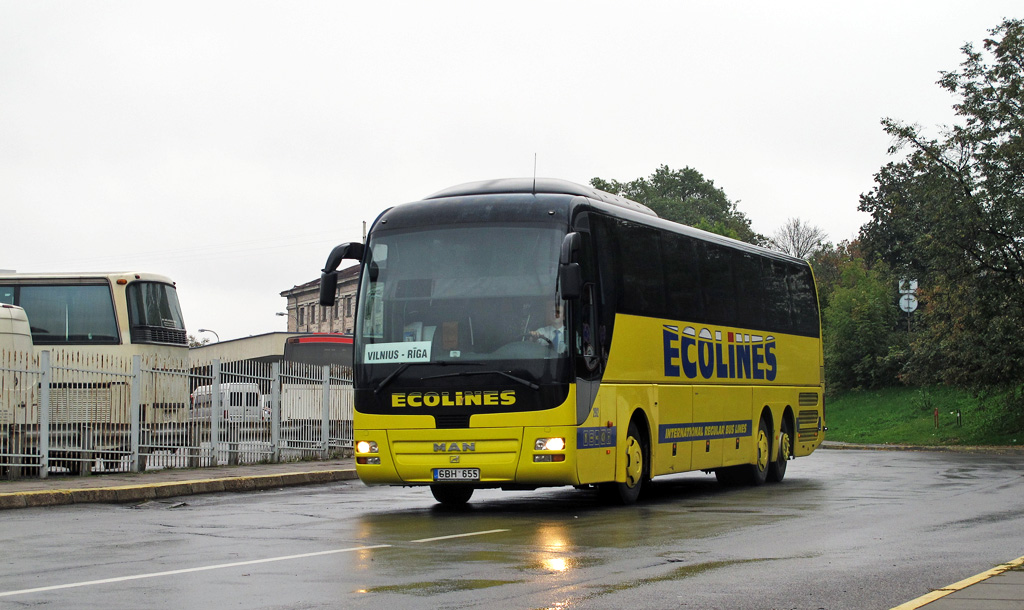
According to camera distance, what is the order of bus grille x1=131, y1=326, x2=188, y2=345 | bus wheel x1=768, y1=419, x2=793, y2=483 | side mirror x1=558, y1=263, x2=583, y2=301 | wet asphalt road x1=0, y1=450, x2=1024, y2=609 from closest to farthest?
wet asphalt road x1=0, y1=450, x2=1024, y2=609
side mirror x1=558, y1=263, x2=583, y2=301
bus wheel x1=768, y1=419, x2=793, y2=483
bus grille x1=131, y1=326, x2=188, y2=345

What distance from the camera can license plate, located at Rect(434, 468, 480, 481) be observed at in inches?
552

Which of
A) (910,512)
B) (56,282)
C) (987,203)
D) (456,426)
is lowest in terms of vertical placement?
(910,512)

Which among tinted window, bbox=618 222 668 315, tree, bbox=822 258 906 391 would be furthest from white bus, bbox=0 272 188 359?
tree, bbox=822 258 906 391

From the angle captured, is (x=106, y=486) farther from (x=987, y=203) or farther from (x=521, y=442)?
(x=987, y=203)

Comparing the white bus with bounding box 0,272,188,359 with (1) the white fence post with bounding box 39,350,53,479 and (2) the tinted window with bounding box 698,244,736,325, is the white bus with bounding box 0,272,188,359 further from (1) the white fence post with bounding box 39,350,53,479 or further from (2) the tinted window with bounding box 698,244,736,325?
(2) the tinted window with bounding box 698,244,736,325

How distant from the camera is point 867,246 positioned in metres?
82.2

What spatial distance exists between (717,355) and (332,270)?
20.5 feet

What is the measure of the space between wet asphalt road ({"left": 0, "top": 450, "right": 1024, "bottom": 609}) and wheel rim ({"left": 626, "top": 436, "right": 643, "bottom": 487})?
1.19ft

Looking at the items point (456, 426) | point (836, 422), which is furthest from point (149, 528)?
point (836, 422)

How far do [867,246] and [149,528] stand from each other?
74.8 m

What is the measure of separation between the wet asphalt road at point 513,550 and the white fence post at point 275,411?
608 cm

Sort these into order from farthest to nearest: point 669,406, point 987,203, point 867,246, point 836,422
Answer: point 867,246 → point 836,422 → point 987,203 → point 669,406

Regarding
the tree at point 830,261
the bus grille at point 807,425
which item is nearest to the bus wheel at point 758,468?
the bus grille at point 807,425

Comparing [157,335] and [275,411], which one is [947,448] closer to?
[275,411]
